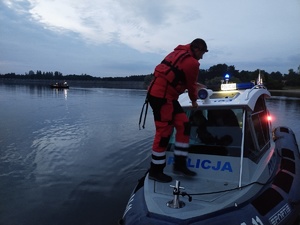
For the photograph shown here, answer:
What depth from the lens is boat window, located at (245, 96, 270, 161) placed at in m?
3.87

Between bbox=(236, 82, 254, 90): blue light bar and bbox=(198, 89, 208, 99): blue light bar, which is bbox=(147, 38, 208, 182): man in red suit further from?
bbox=(236, 82, 254, 90): blue light bar

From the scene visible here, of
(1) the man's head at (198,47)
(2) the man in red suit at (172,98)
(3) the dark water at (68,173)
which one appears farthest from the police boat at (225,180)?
(3) the dark water at (68,173)

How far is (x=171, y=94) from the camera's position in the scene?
3.66 meters

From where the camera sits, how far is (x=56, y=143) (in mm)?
9570

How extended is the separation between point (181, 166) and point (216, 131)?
0.81 metres

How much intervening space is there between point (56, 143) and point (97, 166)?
2.92 metres

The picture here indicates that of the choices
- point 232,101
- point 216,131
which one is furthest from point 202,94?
point 216,131

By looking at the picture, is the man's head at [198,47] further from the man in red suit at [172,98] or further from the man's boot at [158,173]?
the man's boot at [158,173]

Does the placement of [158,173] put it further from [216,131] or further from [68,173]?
[68,173]

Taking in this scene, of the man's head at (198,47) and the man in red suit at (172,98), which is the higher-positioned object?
the man's head at (198,47)

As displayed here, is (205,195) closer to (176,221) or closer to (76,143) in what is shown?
(176,221)

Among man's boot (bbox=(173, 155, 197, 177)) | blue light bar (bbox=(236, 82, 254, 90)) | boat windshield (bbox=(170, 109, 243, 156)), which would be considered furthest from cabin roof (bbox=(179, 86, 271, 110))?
man's boot (bbox=(173, 155, 197, 177))

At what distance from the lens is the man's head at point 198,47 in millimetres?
3637

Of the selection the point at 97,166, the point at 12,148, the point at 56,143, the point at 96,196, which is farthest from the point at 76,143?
the point at 96,196
